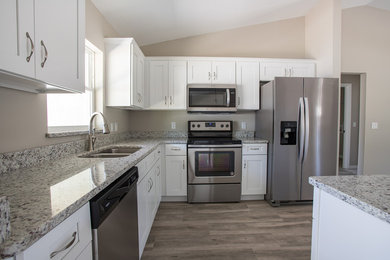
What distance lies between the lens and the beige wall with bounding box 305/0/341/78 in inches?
100

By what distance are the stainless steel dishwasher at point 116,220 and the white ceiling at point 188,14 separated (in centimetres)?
193

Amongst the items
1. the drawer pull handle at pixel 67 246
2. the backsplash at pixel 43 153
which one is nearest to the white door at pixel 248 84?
the backsplash at pixel 43 153

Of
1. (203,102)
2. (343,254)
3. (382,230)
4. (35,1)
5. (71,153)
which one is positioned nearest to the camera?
(382,230)

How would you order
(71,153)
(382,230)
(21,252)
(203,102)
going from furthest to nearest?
1. (203,102)
2. (71,153)
3. (382,230)
4. (21,252)

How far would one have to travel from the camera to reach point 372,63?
130 inches

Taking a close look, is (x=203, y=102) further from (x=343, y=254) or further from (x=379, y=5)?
(x=379, y=5)

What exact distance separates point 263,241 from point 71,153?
6.63ft

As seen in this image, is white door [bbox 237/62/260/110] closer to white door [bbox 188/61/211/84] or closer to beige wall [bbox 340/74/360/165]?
white door [bbox 188/61/211/84]

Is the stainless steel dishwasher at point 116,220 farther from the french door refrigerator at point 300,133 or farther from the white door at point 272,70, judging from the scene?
the white door at point 272,70

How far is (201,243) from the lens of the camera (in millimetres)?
1730

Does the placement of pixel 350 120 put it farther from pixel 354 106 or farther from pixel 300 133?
pixel 300 133

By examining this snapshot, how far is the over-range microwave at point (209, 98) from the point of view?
270 centimetres

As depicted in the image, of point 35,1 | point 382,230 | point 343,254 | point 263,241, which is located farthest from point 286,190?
point 35,1

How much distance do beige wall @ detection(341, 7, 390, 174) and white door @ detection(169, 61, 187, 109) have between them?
3.03 meters
